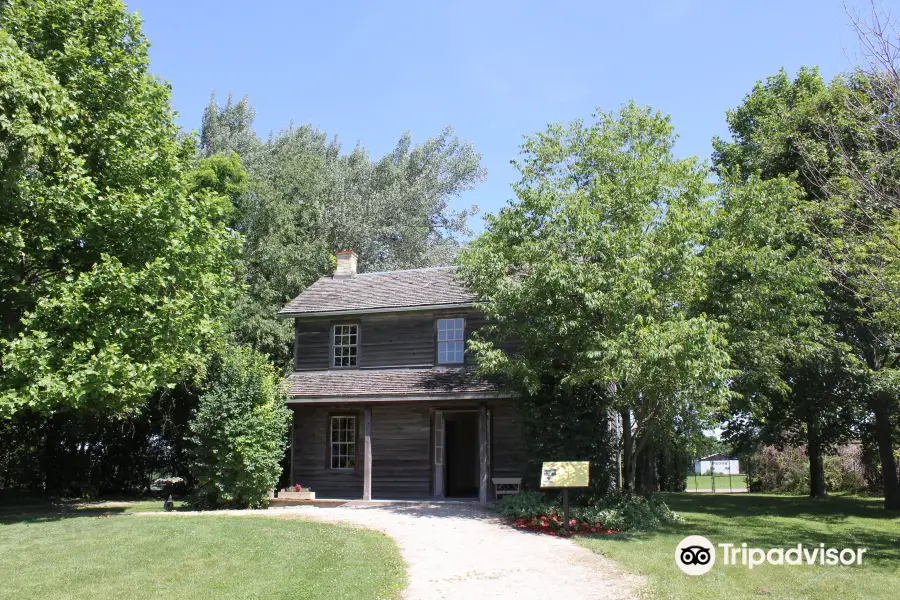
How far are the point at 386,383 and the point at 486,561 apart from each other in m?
10.2

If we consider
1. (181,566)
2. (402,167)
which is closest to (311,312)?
(181,566)

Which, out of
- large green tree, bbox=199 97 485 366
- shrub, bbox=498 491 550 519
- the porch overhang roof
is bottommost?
shrub, bbox=498 491 550 519

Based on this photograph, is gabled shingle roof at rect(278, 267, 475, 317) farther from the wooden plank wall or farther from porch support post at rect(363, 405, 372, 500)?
porch support post at rect(363, 405, 372, 500)

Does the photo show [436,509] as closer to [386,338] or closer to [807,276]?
[386,338]

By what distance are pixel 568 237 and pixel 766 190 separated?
Answer: 5.70 meters

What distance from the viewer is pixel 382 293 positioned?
2331 cm

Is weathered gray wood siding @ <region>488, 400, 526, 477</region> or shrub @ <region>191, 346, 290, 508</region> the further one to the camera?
weathered gray wood siding @ <region>488, 400, 526, 477</region>

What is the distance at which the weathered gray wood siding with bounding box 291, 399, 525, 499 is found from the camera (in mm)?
20672

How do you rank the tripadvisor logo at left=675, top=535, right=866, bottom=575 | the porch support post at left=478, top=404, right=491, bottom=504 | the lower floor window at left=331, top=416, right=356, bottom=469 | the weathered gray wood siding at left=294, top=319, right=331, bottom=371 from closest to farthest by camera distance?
the tripadvisor logo at left=675, top=535, right=866, bottom=575
the porch support post at left=478, top=404, right=491, bottom=504
the lower floor window at left=331, top=416, right=356, bottom=469
the weathered gray wood siding at left=294, top=319, right=331, bottom=371

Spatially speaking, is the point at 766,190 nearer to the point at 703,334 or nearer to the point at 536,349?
the point at 703,334

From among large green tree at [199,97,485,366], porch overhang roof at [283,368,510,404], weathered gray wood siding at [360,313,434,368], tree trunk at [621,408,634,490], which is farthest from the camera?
large green tree at [199,97,485,366]

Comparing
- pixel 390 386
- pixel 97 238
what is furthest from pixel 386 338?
pixel 97 238

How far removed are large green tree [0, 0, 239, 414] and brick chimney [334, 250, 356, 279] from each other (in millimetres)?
7575

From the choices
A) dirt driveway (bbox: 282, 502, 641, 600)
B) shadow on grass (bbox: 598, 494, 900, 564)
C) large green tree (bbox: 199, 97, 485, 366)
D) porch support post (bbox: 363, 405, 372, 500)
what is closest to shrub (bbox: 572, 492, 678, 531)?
shadow on grass (bbox: 598, 494, 900, 564)
